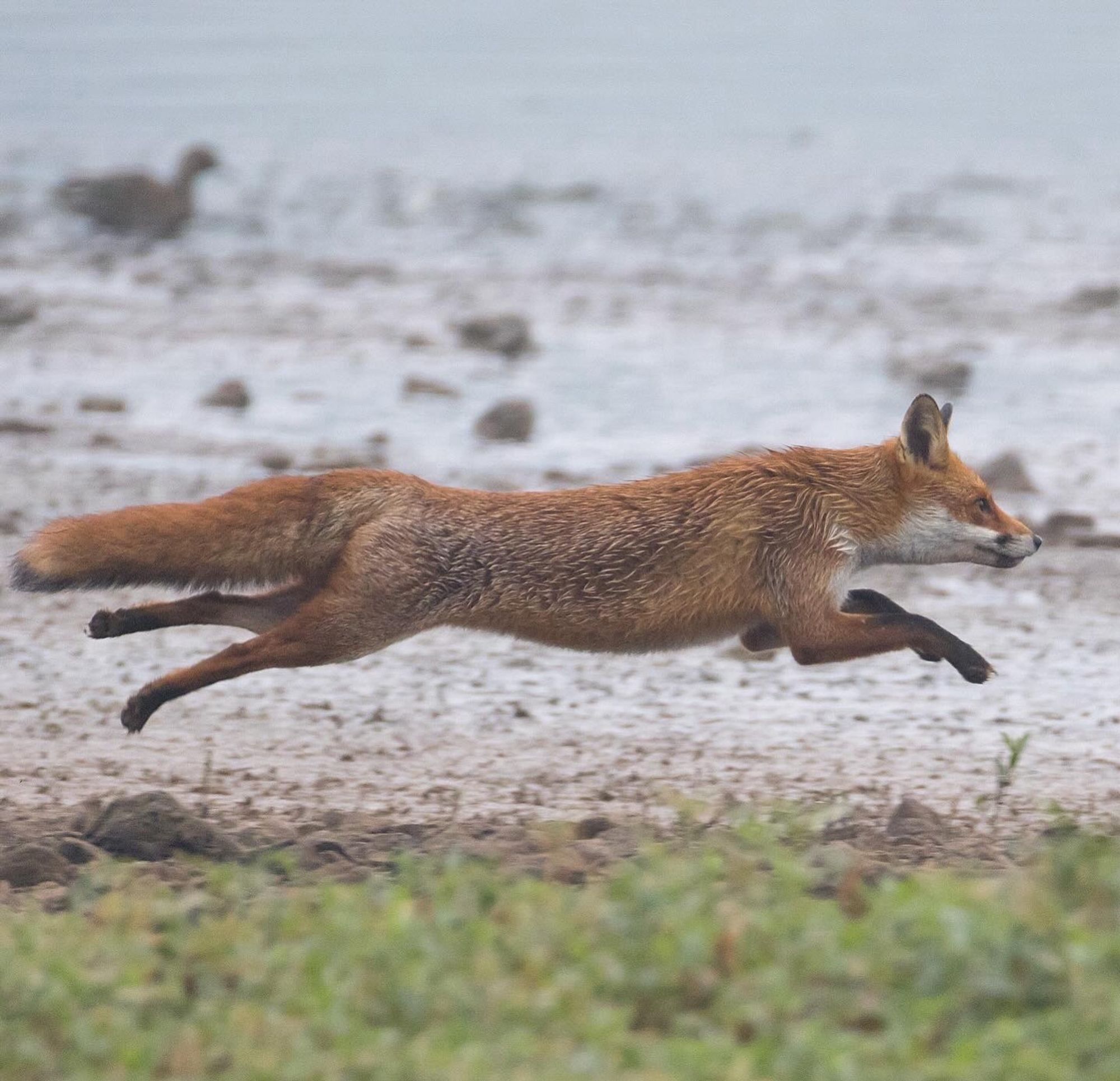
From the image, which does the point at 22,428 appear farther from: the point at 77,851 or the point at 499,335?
the point at 77,851

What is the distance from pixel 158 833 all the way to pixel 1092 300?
1326 centimetres

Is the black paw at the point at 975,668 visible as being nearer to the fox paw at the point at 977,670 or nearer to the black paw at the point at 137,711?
the fox paw at the point at 977,670

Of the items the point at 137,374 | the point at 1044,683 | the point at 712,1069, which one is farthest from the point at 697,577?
the point at 137,374

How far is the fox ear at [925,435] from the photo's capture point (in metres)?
6.45

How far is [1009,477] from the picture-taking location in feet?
34.8

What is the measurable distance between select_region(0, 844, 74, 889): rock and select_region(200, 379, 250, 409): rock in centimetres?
803

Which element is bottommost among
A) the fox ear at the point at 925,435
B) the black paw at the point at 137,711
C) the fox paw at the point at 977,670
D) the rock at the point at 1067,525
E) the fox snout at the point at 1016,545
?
the rock at the point at 1067,525

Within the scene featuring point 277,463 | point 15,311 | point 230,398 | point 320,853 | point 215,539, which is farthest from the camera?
point 15,311

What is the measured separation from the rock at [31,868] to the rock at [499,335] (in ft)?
33.1

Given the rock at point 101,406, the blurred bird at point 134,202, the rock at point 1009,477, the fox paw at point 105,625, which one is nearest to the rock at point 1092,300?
the rock at point 1009,477

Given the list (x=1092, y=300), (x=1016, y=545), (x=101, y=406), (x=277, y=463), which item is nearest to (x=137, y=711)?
(x=1016, y=545)

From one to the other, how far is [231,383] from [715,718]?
22.4 feet

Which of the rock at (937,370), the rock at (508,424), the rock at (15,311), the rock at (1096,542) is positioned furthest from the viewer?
the rock at (15,311)

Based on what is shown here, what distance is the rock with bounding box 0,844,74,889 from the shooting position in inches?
209
